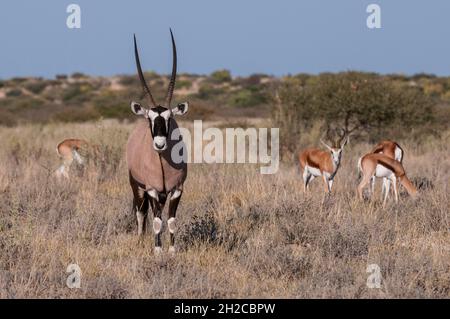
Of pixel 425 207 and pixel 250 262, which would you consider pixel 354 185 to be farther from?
pixel 250 262

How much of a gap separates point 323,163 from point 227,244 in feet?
20.7

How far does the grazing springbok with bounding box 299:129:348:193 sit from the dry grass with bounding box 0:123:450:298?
103cm

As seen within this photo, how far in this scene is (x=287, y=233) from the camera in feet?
25.6

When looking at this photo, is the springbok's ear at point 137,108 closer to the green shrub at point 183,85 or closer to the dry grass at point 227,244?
the dry grass at point 227,244

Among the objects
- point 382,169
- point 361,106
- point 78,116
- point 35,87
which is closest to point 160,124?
point 382,169

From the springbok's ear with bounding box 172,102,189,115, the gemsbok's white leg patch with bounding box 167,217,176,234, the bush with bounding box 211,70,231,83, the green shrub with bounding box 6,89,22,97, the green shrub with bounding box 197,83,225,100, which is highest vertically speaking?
the springbok's ear with bounding box 172,102,189,115

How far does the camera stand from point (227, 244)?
23.6 feet

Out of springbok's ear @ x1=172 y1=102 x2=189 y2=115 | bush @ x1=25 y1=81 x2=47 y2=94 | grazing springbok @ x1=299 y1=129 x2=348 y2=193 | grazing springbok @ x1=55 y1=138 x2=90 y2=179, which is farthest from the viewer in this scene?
bush @ x1=25 y1=81 x2=47 y2=94

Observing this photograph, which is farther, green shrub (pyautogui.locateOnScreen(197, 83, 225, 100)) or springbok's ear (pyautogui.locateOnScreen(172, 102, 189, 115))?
green shrub (pyautogui.locateOnScreen(197, 83, 225, 100))

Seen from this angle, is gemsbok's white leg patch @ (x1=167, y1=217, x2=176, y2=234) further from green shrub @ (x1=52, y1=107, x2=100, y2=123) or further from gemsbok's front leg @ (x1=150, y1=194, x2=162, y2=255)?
green shrub @ (x1=52, y1=107, x2=100, y2=123)

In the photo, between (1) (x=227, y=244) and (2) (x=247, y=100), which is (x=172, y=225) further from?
(2) (x=247, y=100)

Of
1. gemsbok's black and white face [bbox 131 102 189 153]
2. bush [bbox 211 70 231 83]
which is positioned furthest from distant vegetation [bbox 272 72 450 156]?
bush [bbox 211 70 231 83]

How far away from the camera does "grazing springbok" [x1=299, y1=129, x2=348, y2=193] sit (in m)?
12.8
